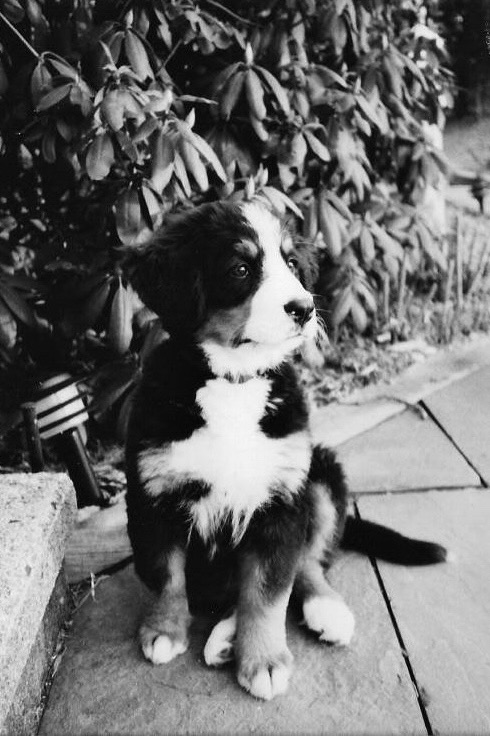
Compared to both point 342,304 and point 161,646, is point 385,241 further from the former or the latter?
point 161,646

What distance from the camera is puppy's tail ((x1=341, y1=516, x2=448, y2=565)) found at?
2180 mm

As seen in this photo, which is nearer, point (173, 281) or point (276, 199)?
point (173, 281)

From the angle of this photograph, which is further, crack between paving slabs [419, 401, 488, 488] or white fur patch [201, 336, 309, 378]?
crack between paving slabs [419, 401, 488, 488]

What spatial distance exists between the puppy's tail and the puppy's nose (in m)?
0.92

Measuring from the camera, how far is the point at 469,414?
11.0 ft

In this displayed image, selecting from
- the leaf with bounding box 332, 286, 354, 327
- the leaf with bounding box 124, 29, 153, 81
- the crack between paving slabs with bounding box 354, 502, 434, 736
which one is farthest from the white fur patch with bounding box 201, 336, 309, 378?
the leaf with bounding box 332, 286, 354, 327

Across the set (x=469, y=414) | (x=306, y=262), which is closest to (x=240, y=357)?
(x=306, y=262)

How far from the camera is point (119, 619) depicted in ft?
7.03

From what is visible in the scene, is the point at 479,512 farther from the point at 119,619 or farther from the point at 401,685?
the point at 119,619

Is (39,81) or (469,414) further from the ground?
(39,81)

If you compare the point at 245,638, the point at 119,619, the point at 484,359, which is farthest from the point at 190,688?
the point at 484,359

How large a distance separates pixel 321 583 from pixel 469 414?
1.63 metres

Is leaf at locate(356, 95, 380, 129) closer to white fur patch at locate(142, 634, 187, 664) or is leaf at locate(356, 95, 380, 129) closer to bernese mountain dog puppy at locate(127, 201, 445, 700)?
bernese mountain dog puppy at locate(127, 201, 445, 700)

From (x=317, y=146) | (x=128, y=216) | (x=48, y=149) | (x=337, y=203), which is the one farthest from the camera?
(x=337, y=203)
